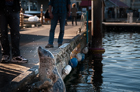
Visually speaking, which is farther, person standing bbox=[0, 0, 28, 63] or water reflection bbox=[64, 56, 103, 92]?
water reflection bbox=[64, 56, 103, 92]

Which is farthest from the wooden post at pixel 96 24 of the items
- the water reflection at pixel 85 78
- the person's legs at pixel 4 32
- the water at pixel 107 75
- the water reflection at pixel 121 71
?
the person's legs at pixel 4 32

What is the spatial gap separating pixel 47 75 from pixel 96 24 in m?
8.31

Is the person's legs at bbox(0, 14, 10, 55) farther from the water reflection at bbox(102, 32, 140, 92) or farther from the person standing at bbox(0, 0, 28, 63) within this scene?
the water reflection at bbox(102, 32, 140, 92)

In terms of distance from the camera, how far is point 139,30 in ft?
84.3

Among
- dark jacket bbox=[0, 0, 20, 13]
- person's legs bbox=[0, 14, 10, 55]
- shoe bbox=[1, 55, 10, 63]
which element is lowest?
shoe bbox=[1, 55, 10, 63]

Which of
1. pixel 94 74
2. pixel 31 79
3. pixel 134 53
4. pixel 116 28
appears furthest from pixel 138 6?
pixel 31 79

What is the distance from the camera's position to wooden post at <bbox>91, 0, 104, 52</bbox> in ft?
39.8

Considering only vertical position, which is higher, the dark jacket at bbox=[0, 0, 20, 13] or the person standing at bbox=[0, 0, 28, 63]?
the dark jacket at bbox=[0, 0, 20, 13]

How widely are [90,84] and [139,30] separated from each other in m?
19.3

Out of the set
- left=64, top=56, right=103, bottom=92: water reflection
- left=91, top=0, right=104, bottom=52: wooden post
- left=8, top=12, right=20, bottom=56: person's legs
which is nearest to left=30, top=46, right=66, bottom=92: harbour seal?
left=8, top=12, right=20, bottom=56: person's legs

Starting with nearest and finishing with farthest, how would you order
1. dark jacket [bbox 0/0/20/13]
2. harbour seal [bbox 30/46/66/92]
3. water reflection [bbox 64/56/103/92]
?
harbour seal [bbox 30/46/66/92], dark jacket [bbox 0/0/20/13], water reflection [bbox 64/56/103/92]

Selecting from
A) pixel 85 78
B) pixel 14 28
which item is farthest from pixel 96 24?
pixel 14 28

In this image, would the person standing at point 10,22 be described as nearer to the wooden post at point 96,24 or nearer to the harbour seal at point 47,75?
the harbour seal at point 47,75

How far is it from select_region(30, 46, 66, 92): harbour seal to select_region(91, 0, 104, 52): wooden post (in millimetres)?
8070
